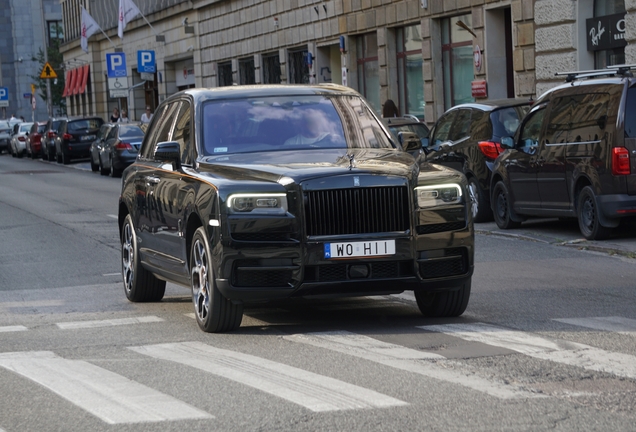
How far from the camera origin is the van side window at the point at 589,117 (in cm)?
1462

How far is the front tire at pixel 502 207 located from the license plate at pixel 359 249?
8910 mm

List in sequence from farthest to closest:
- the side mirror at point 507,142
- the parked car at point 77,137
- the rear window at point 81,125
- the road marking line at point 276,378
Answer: the rear window at point 81,125 < the parked car at point 77,137 < the side mirror at point 507,142 < the road marking line at point 276,378

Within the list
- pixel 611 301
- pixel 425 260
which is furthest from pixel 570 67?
pixel 425 260

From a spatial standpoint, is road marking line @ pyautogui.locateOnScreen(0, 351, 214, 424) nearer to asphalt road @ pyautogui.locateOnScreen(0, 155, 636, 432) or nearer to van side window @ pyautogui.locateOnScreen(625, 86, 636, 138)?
asphalt road @ pyautogui.locateOnScreen(0, 155, 636, 432)

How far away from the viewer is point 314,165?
878cm

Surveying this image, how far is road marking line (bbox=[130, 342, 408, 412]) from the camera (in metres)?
6.20

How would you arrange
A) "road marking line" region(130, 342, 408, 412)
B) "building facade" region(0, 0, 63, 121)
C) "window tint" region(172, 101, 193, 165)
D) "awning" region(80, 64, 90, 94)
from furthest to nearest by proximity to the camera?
1. "building facade" region(0, 0, 63, 121)
2. "awning" region(80, 64, 90, 94)
3. "window tint" region(172, 101, 193, 165)
4. "road marking line" region(130, 342, 408, 412)

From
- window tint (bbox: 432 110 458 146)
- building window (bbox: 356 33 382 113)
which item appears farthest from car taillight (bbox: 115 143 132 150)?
window tint (bbox: 432 110 458 146)

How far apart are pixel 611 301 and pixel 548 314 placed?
2.92 feet

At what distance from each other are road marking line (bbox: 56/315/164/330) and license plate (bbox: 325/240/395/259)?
79.1 inches

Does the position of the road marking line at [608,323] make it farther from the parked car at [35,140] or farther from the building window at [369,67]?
the parked car at [35,140]

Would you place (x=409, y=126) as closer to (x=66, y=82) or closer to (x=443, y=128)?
(x=443, y=128)

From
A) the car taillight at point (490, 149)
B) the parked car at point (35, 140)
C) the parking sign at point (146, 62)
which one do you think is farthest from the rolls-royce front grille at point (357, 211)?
the parking sign at point (146, 62)

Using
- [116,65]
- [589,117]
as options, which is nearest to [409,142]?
[589,117]
